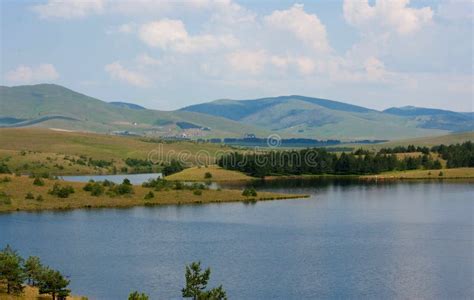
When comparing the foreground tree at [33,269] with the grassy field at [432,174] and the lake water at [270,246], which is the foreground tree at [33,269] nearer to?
the lake water at [270,246]

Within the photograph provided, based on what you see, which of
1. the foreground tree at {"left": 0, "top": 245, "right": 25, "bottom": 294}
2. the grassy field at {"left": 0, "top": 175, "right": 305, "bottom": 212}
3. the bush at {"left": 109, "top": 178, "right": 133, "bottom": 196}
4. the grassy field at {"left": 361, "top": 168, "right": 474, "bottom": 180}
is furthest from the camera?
the grassy field at {"left": 361, "top": 168, "right": 474, "bottom": 180}

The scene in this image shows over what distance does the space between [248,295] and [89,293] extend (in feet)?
45.3

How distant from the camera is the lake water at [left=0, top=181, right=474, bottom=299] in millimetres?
63844

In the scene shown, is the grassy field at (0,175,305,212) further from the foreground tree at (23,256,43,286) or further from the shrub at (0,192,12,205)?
the foreground tree at (23,256,43,286)

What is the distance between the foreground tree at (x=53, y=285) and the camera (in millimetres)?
53656

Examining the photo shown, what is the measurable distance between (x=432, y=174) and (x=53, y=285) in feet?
489

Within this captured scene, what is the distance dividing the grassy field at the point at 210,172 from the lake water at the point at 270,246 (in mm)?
55575

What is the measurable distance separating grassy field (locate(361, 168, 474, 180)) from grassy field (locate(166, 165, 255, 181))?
113 ft

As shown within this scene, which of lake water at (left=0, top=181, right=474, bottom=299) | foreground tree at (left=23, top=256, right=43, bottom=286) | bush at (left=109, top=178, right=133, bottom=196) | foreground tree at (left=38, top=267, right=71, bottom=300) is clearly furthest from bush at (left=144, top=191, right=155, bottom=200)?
Result: foreground tree at (left=38, top=267, right=71, bottom=300)

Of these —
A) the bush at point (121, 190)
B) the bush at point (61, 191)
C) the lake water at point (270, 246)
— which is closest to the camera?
the lake water at point (270, 246)

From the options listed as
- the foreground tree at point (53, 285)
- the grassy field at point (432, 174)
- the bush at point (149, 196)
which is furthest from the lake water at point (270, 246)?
the grassy field at point (432, 174)

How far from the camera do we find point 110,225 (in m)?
99.5

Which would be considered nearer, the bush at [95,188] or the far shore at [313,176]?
the bush at [95,188]

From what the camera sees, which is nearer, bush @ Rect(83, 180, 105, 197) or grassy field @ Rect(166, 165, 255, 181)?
bush @ Rect(83, 180, 105, 197)
